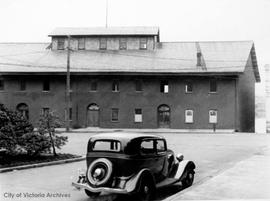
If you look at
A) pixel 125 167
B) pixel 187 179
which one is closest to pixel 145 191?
pixel 125 167

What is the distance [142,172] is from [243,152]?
479 inches

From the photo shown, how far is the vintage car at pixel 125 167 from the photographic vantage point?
28.9 ft

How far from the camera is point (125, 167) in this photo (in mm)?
8977

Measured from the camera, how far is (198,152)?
19953 millimetres

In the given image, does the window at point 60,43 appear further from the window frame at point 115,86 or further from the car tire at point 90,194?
the car tire at point 90,194

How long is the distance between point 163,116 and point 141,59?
5844mm

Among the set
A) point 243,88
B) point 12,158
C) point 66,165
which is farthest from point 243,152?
point 243,88

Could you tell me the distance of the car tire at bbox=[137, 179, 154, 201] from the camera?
898 cm

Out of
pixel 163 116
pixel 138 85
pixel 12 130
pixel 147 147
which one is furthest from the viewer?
pixel 138 85

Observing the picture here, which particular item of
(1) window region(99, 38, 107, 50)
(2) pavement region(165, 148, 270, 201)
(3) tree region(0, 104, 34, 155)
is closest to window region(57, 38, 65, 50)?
(1) window region(99, 38, 107, 50)

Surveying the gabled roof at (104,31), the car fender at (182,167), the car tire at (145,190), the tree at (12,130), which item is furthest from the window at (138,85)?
the car tire at (145,190)

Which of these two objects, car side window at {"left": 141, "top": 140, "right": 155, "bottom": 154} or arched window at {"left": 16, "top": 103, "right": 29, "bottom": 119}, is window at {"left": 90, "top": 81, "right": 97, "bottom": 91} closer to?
arched window at {"left": 16, "top": 103, "right": 29, "bottom": 119}

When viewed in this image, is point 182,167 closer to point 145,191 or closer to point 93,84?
point 145,191

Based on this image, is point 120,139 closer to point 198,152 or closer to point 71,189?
point 71,189
